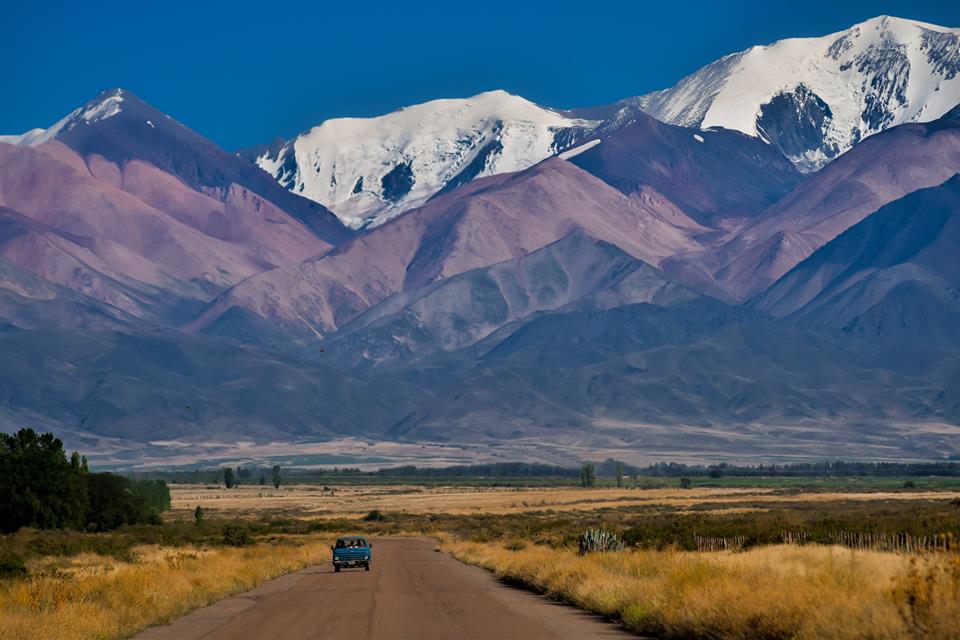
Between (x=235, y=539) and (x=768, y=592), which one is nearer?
(x=768, y=592)

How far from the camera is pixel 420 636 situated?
3197 centimetres

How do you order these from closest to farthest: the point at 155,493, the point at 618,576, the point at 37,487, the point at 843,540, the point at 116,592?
the point at 116,592, the point at 618,576, the point at 843,540, the point at 37,487, the point at 155,493

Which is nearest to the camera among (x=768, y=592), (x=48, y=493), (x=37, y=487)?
A: (x=768, y=592)

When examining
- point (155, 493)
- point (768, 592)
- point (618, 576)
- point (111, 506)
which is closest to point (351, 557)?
point (618, 576)

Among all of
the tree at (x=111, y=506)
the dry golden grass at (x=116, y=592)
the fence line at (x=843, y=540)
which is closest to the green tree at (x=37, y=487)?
the tree at (x=111, y=506)

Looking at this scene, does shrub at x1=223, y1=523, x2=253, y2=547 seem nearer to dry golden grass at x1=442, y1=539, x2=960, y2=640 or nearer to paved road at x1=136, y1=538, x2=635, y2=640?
paved road at x1=136, y1=538, x2=635, y2=640

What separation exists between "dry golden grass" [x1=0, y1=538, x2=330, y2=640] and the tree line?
81.3ft

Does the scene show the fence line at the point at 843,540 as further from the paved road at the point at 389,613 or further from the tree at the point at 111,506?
the tree at the point at 111,506

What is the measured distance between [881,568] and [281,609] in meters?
15.5

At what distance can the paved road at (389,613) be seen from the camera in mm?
33031

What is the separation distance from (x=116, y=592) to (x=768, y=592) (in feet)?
57.1

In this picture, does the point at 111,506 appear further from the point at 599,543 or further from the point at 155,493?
the point at 599,543

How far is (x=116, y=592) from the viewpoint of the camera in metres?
38.9

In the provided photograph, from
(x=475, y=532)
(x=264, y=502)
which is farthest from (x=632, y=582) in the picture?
(x=264, y=502)
